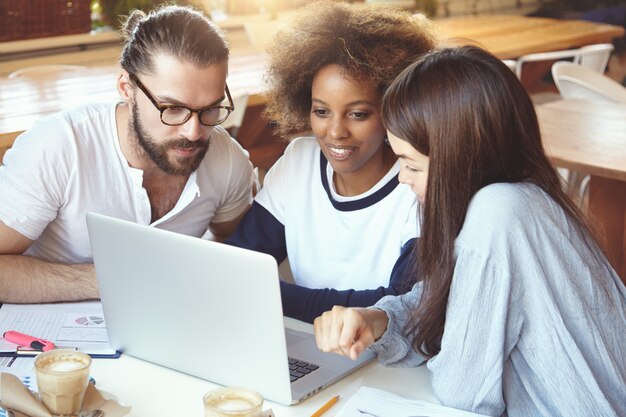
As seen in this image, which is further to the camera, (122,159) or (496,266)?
(122,159)

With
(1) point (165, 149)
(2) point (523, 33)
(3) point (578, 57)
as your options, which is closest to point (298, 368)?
(1) point (165, 149)

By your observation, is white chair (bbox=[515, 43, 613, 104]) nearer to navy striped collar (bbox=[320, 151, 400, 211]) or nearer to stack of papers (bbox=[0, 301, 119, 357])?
navy striped collar (bbox=[320, 151, 400, 211])

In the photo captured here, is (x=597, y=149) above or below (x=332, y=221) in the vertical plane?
below

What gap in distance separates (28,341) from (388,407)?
2.16 ft

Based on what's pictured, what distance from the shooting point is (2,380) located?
129 centimetres

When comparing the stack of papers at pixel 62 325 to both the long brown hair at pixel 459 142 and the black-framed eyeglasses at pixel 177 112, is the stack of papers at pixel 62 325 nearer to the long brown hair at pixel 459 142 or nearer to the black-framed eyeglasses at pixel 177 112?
the black-framed eyeglasses at pixel 177 112

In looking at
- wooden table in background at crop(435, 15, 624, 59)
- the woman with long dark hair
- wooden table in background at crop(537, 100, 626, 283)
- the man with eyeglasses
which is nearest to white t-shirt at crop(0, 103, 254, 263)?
the man with eyeglasses

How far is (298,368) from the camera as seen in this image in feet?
4.92

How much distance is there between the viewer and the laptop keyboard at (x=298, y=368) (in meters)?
1.47

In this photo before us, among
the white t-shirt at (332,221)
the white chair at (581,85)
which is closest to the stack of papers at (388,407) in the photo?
the white t-shirt at (332,221)

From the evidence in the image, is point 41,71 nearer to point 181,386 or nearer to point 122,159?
Result: point 122,159

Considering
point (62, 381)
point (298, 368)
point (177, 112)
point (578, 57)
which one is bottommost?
point (578, 57)

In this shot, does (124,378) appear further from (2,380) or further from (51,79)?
(51,79)

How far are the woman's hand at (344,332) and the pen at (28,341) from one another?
0.48m
